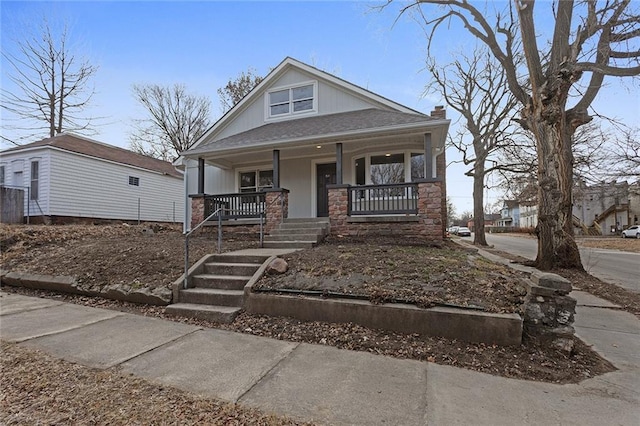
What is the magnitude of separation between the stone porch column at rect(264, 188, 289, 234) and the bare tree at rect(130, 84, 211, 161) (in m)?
19.1

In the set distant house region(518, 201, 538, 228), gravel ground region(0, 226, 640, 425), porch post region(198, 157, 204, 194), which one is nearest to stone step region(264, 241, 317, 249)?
gravel ground region(0, 226, 640, 425)

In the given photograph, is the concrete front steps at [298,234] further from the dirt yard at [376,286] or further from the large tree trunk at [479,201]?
the large tree trunk at [479,201]

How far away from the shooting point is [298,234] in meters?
8.15

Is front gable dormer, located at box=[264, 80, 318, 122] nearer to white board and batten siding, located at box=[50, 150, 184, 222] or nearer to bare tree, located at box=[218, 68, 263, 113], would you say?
white board and batten siding, located at box=[50, 150, 184, 222]

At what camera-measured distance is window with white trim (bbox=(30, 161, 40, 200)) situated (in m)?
12.7

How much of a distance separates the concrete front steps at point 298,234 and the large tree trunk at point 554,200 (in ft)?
18.3

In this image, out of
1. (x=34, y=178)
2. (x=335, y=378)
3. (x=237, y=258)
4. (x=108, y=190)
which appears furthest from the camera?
(x=108, y=190)

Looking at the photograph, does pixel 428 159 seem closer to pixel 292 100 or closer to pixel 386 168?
pixel 386 168

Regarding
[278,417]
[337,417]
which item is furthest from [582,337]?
[278,417]

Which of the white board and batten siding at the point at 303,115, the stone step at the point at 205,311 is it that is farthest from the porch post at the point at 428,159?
the stone step at the point at 205,311

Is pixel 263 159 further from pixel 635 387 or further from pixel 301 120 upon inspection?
pixel 635 387

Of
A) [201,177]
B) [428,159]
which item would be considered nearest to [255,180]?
[201,177]

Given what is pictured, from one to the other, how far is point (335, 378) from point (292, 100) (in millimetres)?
10816

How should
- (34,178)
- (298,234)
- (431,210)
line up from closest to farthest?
1. (431,210)
2. (298,234)
3. (34,178)
